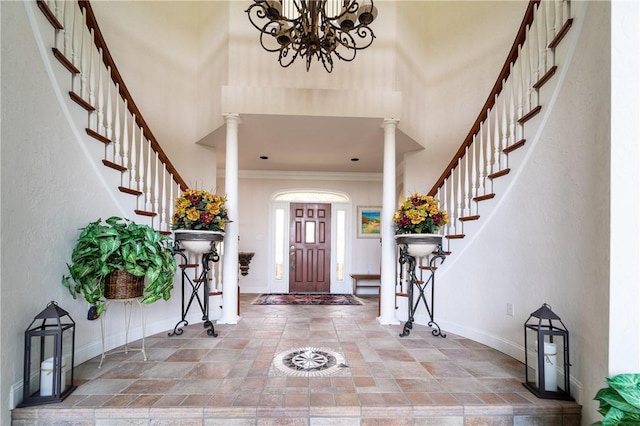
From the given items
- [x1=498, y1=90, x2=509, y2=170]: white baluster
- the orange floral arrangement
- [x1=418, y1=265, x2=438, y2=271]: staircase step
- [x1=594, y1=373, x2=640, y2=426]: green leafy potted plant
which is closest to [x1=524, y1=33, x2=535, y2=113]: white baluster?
[x1=498, y1=90, x2=509, y2=170]: white baluster

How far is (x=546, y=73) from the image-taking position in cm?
246

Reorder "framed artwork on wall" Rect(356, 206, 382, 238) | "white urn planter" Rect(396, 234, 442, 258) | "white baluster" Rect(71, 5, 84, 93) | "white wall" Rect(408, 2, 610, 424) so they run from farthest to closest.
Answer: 1. "framed artwork on wall" Rect(356, 206, 382, 238)
2. "white urn planter" Rect(396, 234, 442, 258)
3. "white baluster" Rect(71, 5, 84, 93)
4. "white wall" Rect(408, 2, 610, 424)

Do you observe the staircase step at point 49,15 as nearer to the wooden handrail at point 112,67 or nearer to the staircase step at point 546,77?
the wooden handrail at point 112,67

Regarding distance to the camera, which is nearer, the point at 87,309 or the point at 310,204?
the point at 87,309

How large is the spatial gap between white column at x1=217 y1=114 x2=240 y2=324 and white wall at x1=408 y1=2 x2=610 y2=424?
2.60m

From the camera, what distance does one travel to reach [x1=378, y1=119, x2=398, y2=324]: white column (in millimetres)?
4008

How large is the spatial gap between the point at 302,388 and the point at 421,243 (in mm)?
1908

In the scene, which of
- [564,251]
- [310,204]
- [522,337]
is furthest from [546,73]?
[310,204]

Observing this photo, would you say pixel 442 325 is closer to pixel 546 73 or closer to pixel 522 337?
pixel 522 337

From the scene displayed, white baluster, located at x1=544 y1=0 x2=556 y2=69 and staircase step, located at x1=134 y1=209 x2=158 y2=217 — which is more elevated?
white baluster, located at x1=544 y1=0 x2=556 y2=69

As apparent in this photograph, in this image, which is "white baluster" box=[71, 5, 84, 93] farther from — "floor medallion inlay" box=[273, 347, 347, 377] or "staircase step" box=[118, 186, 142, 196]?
"floor medallion inlay" box=[273, 347, 347, 377]

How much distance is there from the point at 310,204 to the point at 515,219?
4719 mm

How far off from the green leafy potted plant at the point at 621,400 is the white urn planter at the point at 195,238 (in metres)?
3.08

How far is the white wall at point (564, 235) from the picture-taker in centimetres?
183
